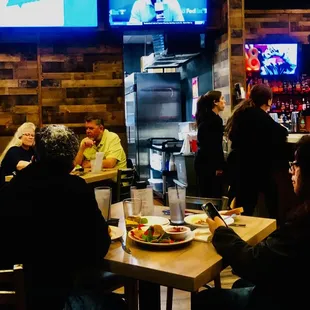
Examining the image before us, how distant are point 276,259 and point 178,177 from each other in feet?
16.1

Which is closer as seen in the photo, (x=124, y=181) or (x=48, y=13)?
(x=124, y=181)

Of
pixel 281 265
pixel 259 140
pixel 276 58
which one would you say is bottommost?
pixel 281 265

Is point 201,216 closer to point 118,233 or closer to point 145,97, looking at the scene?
point 118,233

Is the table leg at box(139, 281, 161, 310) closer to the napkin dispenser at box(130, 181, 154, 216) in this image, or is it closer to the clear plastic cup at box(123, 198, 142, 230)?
the clear plastic cup at box(123, 198, 142, 230)

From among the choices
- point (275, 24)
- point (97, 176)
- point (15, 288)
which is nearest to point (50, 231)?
point (15, 288)

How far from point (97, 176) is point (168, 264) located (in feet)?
8.46

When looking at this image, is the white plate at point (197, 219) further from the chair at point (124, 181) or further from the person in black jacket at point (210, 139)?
the person in black jacket at point (210, 139)

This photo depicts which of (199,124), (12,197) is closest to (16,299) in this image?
(12,197)

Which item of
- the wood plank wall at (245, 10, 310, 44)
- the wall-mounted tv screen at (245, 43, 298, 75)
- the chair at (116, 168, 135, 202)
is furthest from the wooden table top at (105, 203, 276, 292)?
the wood plank wall at (245, 10, 310, 44)

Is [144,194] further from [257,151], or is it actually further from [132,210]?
[257,151]

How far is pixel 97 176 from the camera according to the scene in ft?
13.6

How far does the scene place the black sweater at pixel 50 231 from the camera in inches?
68.9

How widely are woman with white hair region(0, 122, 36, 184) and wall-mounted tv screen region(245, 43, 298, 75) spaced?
3.96m

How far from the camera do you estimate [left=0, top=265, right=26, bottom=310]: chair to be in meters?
1.38
